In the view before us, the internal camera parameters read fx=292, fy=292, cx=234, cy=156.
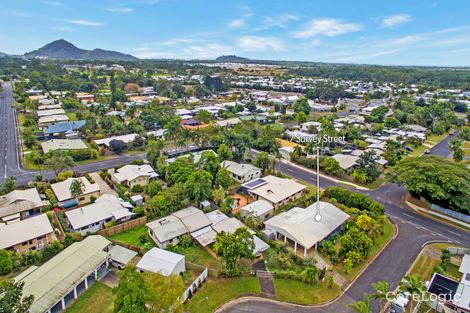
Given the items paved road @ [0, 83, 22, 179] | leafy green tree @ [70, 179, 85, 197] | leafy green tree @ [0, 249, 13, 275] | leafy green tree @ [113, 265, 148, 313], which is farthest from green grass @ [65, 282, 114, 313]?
paved road @ [0, 83, 22, 179]

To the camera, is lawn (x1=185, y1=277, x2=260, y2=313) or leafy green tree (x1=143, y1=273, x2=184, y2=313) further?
lawn (x1=185, y1=277, x2=260, y2=313)

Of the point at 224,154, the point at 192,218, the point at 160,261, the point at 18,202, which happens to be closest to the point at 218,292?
the point at 160,261

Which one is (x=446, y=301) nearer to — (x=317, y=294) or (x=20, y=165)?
(x=317, y=294)

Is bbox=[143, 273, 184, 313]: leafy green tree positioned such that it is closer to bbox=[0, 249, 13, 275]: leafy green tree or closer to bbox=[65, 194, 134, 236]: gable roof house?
bbox=[0, 249, 13, 275]: leafy green tree

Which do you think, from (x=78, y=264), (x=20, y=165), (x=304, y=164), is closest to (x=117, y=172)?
(x=20, y=165)

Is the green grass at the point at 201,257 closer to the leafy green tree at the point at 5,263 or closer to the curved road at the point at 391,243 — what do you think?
the curved road at the point at 391,243

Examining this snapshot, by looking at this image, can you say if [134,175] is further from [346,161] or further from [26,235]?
[346,161]
